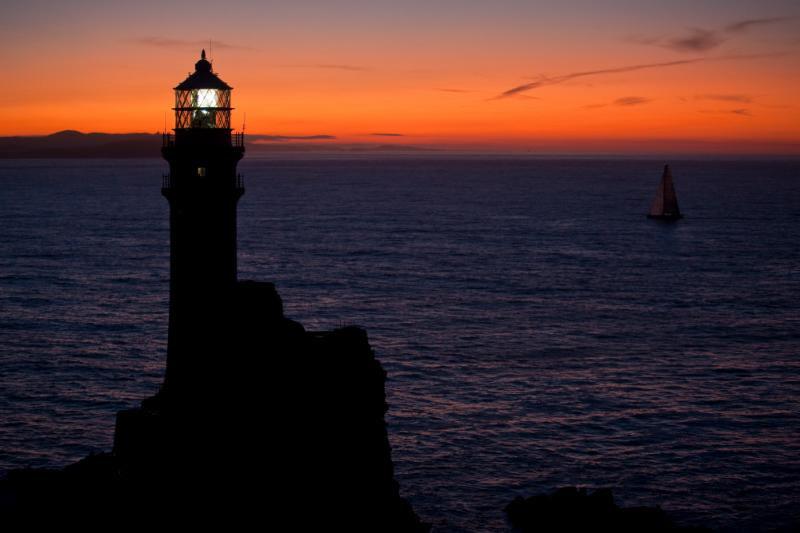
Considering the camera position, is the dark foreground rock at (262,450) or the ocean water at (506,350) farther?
the ocean water at (506,350)

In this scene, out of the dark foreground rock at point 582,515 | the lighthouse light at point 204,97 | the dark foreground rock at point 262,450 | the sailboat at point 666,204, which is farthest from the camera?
the sailboat at point 666,204

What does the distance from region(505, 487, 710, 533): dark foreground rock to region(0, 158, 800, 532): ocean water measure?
1052 mm

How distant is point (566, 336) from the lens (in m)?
59.3

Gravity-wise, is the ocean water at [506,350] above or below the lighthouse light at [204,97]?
below

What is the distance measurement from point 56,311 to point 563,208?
11083 centimetres

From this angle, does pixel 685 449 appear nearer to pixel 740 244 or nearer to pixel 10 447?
pixel 10 447

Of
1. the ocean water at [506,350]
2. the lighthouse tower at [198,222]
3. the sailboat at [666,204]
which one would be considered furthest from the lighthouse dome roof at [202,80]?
the sailboat at [666,204]

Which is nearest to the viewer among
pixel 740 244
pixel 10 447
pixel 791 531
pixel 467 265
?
pixel 791 531

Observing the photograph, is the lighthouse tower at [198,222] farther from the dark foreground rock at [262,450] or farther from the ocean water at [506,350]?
the ocean water at [506,350]

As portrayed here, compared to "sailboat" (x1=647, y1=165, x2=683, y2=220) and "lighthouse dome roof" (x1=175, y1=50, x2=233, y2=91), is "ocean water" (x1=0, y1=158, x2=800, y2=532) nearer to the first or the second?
"sailboat" (x1=647, y1=165, x2=683, y2=220)

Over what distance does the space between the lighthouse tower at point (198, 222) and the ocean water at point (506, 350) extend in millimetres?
10761

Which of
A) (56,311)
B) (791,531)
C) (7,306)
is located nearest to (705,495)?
(791,531)

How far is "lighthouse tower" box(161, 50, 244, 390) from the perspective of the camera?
30.5m

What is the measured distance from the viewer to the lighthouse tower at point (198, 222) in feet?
100.0
